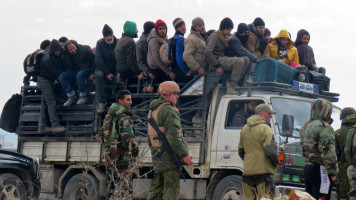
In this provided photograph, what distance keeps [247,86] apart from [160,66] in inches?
65.1

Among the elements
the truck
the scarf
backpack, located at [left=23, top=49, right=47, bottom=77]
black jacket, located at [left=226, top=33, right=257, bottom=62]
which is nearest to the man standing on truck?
the truck

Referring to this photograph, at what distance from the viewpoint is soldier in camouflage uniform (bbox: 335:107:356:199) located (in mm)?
10055

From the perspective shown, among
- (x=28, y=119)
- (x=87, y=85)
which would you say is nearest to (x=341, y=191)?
(x=87, y=85)

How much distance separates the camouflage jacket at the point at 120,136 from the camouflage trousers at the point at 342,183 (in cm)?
294

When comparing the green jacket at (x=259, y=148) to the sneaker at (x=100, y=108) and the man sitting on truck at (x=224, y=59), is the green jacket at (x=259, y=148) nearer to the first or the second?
the man sitting on truck at (x=224, y=59)

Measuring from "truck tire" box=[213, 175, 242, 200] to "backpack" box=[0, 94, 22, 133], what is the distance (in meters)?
5.05

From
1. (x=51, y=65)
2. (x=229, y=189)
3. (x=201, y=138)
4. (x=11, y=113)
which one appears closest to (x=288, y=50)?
(x=201, y=138)

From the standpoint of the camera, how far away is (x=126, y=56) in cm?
1281

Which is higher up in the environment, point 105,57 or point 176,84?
point 105,57

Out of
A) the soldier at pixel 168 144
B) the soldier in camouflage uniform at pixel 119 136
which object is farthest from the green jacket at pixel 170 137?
the soldier in camouflage uniform at pixel 119 136

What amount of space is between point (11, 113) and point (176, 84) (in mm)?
6306

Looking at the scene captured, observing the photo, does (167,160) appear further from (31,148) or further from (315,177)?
(31,148)

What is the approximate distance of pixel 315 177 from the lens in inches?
380

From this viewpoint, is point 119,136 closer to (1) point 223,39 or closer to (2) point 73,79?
(1) point 223,39
